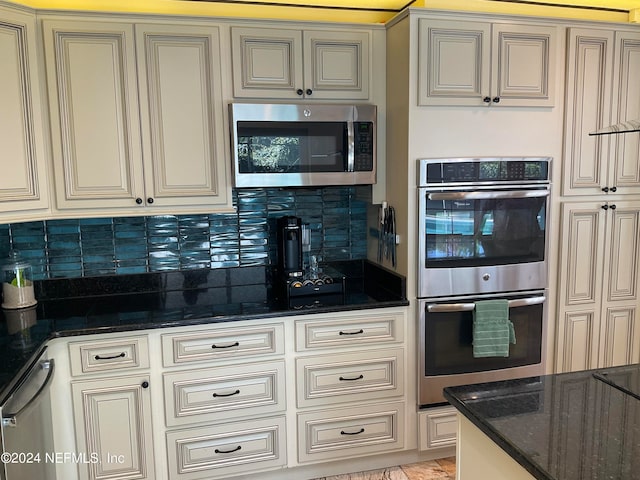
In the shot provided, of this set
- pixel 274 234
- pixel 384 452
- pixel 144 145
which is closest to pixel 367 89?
pixel 274 234

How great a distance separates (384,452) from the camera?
103 inches

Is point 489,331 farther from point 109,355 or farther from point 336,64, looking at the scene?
point 109,355

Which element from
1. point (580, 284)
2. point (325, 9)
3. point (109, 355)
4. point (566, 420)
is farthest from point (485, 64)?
point (109, 355)

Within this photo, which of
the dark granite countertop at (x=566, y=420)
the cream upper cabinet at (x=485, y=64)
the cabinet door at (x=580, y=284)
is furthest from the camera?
the cabinet door at (x=580, y=284)

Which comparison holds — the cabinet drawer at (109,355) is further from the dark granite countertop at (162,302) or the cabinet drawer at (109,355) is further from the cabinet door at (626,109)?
the cabinet door at (626,109)

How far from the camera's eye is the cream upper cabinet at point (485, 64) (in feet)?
7.87

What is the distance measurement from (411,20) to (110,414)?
2.22 metres

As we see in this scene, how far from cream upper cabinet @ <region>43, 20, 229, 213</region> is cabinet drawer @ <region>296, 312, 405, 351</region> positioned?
2.71ft

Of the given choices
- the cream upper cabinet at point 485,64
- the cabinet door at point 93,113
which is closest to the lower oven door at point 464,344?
the cream upper cabinet at point 485,64

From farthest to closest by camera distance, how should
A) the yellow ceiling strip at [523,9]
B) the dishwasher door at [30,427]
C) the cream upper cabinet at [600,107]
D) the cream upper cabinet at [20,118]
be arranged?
1. the yellow ceiling strip at [523,9]
2. the cream upper cabinet at [600,107]
3. the cream upper cabinet at [20,118]
4. the dishwasher door at [30,427]

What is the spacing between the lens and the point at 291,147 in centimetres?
249

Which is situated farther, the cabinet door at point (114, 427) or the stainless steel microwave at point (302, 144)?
the stainless steel microwave at point (302, 144)

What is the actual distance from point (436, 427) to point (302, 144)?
159 centimetres

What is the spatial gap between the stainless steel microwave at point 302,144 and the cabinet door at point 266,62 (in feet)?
0.36
